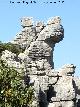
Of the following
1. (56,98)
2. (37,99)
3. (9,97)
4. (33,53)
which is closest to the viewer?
(9,97)

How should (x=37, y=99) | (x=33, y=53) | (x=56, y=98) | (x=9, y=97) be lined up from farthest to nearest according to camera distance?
(x=33, y=53), (x=56, y=98), (x=37, y=99), (x=9, y=97)

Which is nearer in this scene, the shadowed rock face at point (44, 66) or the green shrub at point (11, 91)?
the green shrub at point (11, 91)

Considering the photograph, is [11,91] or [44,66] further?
[44,66]

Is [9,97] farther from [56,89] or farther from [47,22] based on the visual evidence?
[47,22]

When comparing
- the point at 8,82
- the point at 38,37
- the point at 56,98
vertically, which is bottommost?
the point at 56,98

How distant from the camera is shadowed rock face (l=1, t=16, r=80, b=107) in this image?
50969 millimetres

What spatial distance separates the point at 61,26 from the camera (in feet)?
198

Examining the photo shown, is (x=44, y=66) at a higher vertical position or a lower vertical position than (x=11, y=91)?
higher

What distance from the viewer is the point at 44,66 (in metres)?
56.0

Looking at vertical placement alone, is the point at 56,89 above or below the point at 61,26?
below

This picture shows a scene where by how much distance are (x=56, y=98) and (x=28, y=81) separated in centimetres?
514

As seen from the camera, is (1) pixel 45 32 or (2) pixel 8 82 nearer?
(2) pixel 8 82

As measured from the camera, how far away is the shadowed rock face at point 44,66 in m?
51.0

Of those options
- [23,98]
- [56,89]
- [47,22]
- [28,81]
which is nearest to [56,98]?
[56,89]
